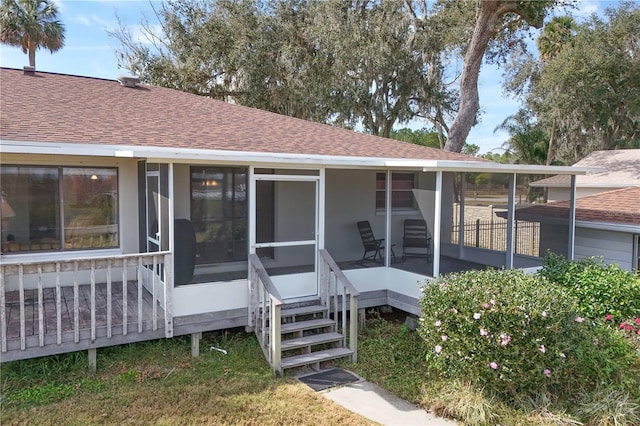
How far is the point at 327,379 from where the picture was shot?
593 cm

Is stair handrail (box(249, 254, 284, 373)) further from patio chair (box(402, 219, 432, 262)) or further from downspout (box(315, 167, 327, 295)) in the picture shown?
patio chair (box(402, 219, 432, 262))

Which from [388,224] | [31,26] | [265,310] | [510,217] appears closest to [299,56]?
[388,224]

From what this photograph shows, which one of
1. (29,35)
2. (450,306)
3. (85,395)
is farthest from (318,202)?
(29,35)

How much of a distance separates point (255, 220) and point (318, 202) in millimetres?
1104

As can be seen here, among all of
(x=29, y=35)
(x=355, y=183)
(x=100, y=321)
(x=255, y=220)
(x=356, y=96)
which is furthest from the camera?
(x=29, y=35)

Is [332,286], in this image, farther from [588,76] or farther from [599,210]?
[588,76]

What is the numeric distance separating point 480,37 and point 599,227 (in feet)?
28.8

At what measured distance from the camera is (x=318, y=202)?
291 inches

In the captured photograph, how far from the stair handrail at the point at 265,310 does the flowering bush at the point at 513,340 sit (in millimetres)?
1845

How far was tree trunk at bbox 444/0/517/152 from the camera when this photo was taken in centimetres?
1573

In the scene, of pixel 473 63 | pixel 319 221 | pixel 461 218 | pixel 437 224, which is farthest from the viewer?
pixel 473 63

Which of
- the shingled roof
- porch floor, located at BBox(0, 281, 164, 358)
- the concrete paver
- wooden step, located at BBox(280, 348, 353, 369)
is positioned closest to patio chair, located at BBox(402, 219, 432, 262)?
the shingled roof

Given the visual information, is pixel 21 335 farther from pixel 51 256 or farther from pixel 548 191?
pixel 548 191

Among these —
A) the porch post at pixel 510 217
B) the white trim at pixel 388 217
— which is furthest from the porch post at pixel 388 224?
the porch post at pixel 510 217
